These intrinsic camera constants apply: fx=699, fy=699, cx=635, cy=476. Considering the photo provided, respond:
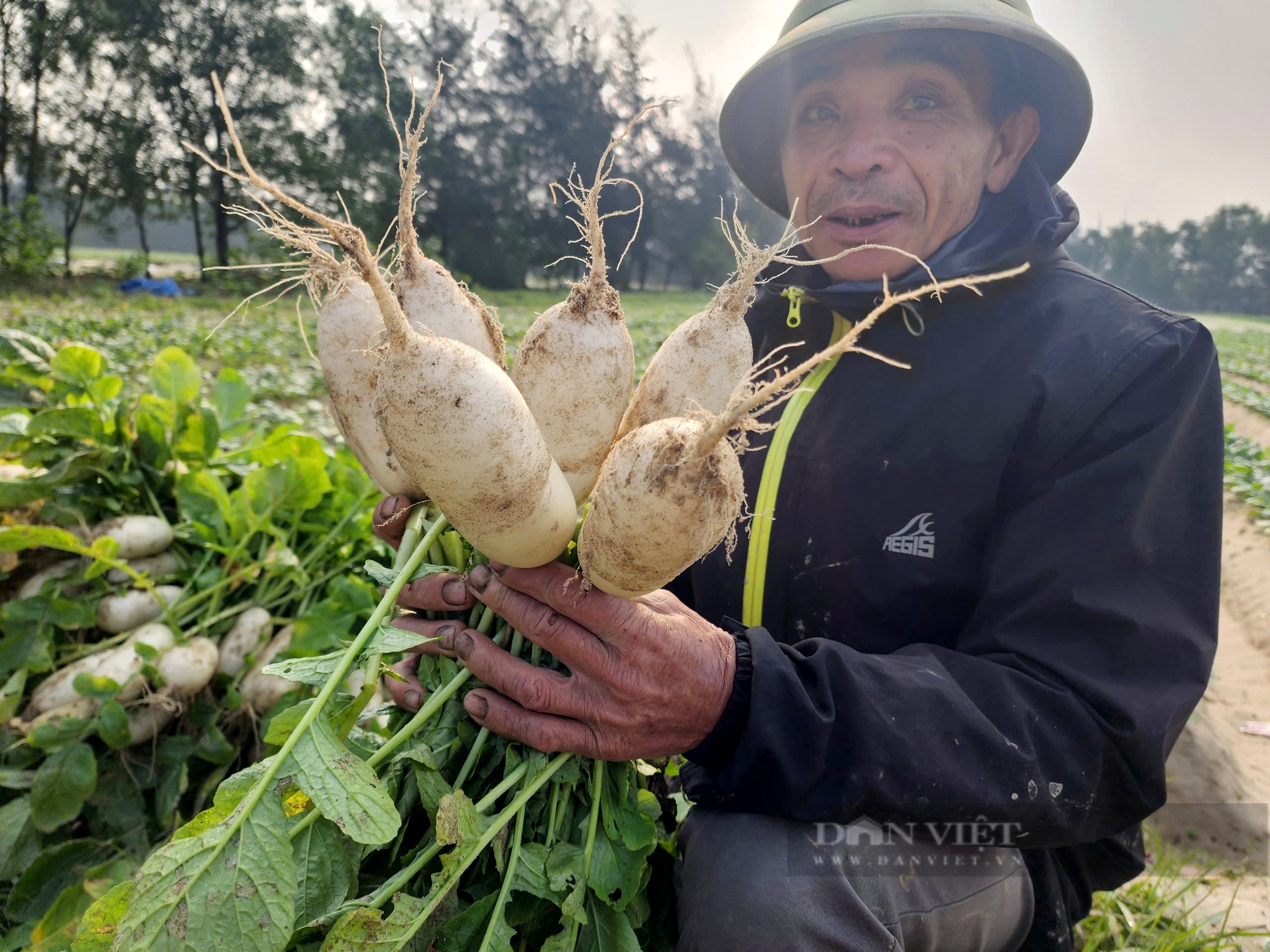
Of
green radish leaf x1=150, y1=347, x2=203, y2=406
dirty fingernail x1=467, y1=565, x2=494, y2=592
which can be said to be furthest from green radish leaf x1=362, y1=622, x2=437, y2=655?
green radish leaf x1=150, y1=347, x2=203, y2=406

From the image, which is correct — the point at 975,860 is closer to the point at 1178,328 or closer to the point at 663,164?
the point at 1178,328

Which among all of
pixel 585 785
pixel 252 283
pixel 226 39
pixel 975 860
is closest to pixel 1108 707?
pixel 975 860

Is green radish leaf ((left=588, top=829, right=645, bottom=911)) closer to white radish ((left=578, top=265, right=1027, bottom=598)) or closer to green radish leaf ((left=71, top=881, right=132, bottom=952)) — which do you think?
white radish ((left=578, top=265, right=1027, bottom=598))

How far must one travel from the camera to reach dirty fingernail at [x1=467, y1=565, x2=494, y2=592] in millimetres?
1102

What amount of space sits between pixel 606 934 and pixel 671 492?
820 mm

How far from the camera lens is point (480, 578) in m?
1.10

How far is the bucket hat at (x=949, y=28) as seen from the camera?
1515 mm

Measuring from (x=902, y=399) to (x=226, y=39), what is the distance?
26858 mm

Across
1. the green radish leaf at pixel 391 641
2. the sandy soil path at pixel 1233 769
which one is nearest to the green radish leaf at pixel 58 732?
the green radish leaf at pixel 391 641

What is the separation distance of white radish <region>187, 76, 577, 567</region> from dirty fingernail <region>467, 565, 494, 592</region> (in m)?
0.12

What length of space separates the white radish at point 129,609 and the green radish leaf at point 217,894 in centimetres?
144

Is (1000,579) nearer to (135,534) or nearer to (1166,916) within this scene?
(1166,916)

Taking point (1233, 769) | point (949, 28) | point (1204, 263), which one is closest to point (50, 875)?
point (949, 28)

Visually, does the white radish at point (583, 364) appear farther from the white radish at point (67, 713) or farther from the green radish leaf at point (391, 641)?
the white radish at point (67, 713)
